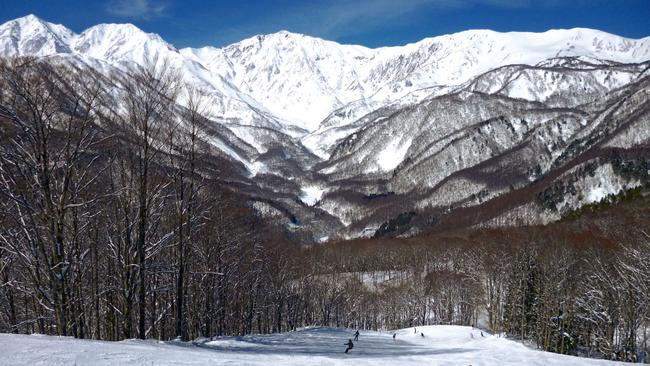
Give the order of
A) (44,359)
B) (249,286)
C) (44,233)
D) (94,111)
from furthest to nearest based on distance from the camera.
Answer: (249,286)
(44,233)
(94,111)
(44,359)

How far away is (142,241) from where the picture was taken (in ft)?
67.3

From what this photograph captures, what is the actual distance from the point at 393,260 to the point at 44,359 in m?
158

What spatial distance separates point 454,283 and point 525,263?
164ft

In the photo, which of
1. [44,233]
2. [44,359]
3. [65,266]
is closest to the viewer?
[44,359]

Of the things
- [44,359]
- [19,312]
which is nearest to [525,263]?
[19,312]

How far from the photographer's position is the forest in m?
17.5

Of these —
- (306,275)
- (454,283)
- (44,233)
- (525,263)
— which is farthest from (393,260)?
(44,233)

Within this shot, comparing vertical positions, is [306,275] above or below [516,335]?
above

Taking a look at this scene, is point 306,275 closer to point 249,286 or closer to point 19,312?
point 249,286

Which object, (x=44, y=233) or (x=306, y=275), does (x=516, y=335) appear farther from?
(x=44, y=233)

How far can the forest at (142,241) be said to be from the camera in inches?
690

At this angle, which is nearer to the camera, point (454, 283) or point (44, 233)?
point (44, 233)

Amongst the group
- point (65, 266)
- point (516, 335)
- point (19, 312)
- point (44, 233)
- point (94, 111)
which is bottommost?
point (516, 335)

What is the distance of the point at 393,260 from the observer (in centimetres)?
16700
